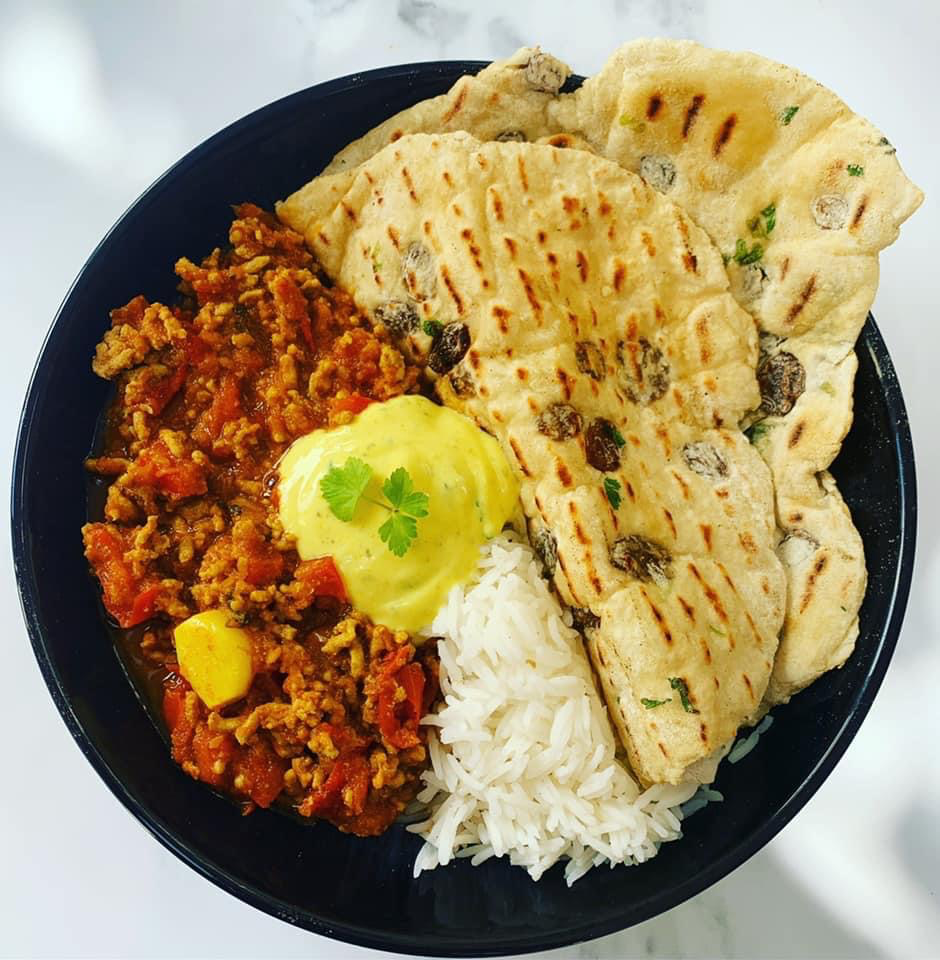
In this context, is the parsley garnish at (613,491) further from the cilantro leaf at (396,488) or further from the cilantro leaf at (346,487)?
the cilantro leaf at (346,487)

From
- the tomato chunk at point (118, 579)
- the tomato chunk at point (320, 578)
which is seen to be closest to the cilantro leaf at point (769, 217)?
the tomato chunk at point (320, 578)

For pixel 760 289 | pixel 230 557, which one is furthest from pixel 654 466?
pixel 230 557

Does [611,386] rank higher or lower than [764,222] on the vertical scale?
lower

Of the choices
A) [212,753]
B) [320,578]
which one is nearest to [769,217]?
[320,578]

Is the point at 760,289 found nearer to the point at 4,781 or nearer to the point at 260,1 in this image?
the point at 260,1

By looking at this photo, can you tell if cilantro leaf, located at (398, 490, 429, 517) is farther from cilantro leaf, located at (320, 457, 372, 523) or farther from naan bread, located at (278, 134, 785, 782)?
naan bread, located at (278, 134, 785, 782)

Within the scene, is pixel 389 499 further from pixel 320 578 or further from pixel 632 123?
pixel 632 123
